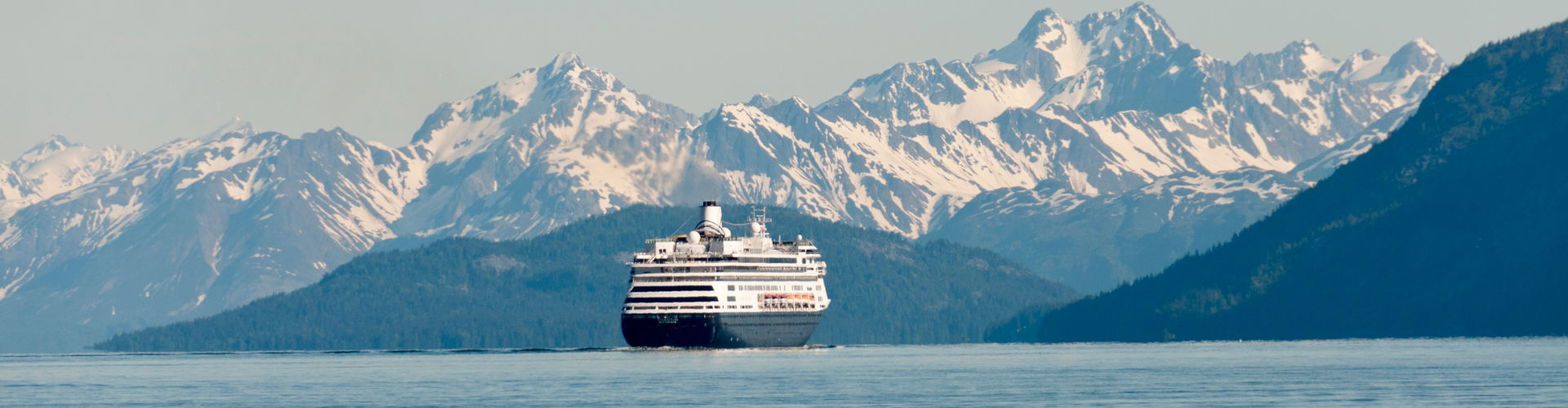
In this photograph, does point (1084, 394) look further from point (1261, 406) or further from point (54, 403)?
point (54, 403)

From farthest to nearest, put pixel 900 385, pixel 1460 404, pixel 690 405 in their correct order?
pixel 900 385, pixel 690 405, pixel 1460 404

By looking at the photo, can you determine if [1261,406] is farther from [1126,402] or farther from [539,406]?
[539,406]

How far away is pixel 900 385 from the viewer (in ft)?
638

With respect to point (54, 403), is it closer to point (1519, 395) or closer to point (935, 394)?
point (935, 394)

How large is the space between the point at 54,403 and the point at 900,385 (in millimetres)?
65677

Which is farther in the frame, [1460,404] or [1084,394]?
[1084,394]

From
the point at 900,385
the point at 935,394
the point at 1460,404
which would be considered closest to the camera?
the point at 1460,404

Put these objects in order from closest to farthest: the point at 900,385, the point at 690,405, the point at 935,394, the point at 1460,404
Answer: the point at 1460,404 < the point at 690,405 < the point at 935,394 < the point at 900,385

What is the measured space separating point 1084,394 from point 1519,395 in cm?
3086

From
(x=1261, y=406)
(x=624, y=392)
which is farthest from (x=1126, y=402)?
(x=624, y=392)

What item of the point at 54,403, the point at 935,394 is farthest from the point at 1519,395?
the point at 54,403

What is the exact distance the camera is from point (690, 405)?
6614 inches

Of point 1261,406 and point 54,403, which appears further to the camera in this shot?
point 54,403

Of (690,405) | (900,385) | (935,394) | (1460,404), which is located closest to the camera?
(1460,404)
